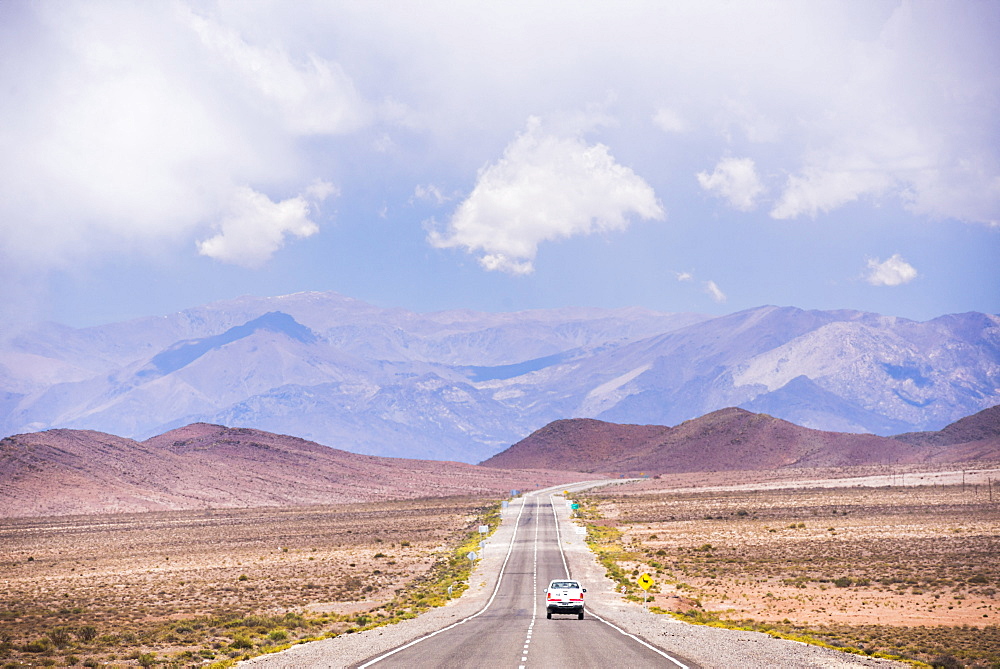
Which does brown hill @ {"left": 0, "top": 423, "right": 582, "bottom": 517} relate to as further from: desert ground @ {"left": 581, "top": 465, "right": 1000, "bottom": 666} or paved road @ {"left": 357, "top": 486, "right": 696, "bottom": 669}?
paved road @ {"left": 357, "top": 486, "right": 696, "bottom": 669}

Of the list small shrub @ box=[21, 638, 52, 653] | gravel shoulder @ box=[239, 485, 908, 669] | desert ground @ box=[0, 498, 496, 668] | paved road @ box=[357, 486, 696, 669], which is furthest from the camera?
desert ground @ box=[0, 498, 496, 668]

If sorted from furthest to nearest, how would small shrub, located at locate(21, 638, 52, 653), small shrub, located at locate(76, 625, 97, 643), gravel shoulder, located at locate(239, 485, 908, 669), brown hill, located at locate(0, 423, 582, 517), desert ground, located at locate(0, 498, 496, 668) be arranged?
1. brown hill, located at locate(0, 423, 582, 517)
2. small shrub, located at locate(76, 625, 97, 643)
3. desert ground, located at locate(0, 498, 496, 668)
4. small shrub, located at locate(21, 638, 52, 653)
5. gravel shoulder, located at locate(239, 485, 908, 669)

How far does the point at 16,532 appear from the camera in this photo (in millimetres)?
112125

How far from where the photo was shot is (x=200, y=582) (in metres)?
62.1

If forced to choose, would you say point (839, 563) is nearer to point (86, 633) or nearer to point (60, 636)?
point (86, 633)

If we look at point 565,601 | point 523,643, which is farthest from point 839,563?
point 523,643

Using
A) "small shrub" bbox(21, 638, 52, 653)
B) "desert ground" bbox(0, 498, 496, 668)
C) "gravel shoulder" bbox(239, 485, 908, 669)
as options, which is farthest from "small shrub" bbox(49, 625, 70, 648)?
"gravel shoulder" bbox(239, 485, 908, 669)

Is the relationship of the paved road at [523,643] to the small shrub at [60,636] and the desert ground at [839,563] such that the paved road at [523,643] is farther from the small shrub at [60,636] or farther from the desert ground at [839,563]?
the small shrub at [60,636]

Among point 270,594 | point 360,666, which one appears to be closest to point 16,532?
point 270,594

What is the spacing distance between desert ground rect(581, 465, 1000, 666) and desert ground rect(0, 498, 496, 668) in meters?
16.5

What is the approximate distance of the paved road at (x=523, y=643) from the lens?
27.8 meters

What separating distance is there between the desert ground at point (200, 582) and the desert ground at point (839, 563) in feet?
54.2

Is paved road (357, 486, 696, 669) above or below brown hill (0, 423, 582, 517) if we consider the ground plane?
below

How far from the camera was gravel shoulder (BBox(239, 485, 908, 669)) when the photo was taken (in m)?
29.2
